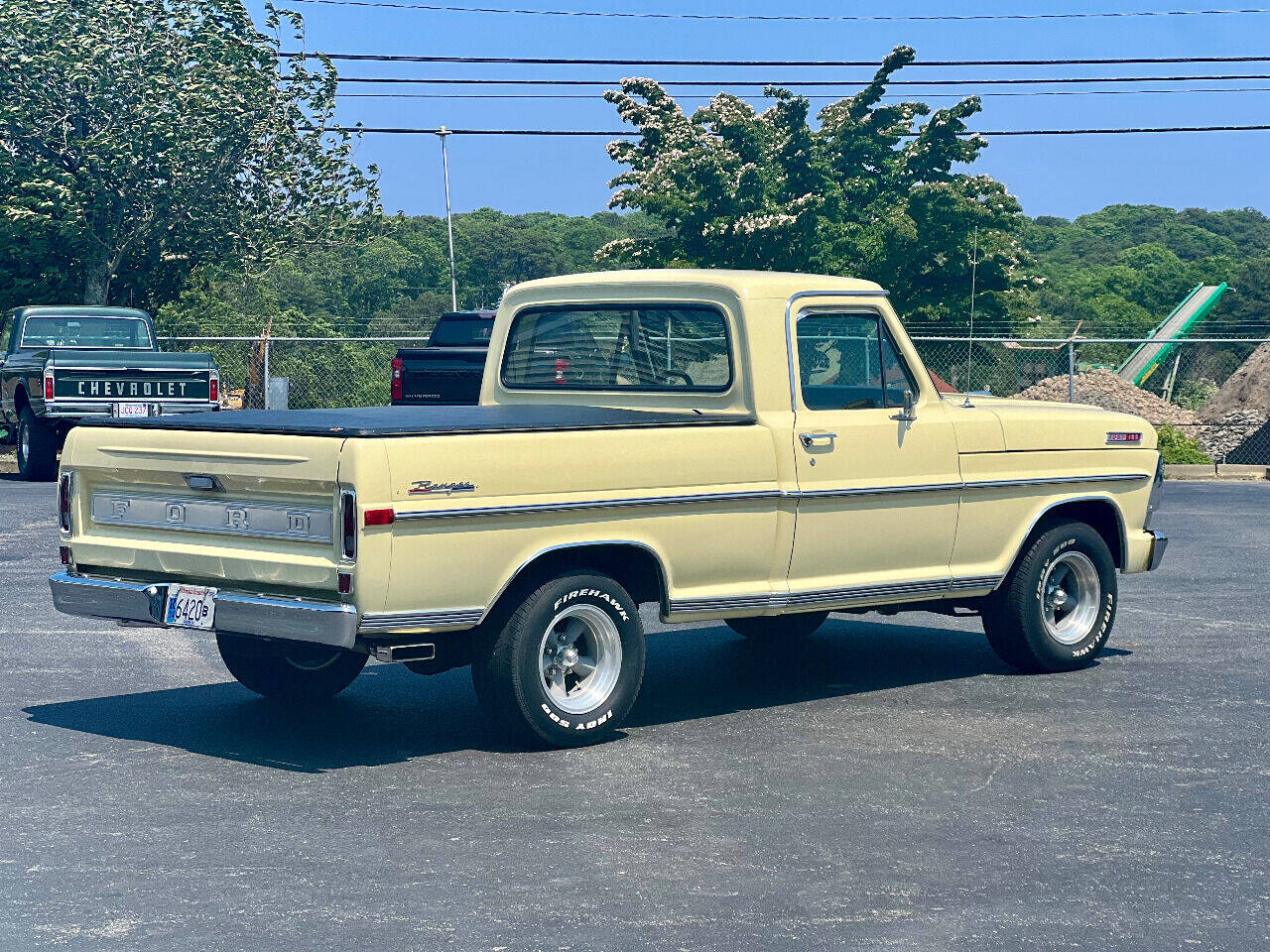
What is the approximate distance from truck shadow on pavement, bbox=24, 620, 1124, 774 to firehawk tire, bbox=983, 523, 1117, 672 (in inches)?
11.9

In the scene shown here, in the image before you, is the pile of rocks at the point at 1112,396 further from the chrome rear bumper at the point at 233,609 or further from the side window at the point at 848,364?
the chrome rear bumper at the point at 233,609

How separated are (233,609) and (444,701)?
1.70 metres

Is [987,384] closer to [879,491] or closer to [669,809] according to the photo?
[879,491]

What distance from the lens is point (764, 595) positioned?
26.9ft

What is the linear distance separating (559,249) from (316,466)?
94.2 meters

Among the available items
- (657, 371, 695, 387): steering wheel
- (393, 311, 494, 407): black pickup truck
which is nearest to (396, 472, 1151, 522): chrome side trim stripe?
(657, 371, 695, 387): steering wheel

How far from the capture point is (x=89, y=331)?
23078mm

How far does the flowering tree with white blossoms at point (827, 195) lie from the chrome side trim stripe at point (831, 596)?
31.9 m

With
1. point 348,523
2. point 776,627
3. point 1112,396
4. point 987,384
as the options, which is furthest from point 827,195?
point 348,523

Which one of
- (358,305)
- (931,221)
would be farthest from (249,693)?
(358,305)

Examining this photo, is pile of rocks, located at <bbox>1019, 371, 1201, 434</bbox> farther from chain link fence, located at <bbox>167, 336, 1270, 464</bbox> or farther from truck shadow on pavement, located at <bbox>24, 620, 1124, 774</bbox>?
truck shadow on pavement, located at <bbox>24, 620, 1124, 774</bbox>

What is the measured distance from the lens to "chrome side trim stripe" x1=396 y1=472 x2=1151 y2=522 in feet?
23.1

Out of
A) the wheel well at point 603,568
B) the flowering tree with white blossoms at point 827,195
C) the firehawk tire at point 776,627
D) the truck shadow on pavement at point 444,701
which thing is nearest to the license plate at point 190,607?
the truck shadow on pavement at point 444,701

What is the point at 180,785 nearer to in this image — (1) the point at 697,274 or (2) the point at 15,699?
(2) the point at 15,699
